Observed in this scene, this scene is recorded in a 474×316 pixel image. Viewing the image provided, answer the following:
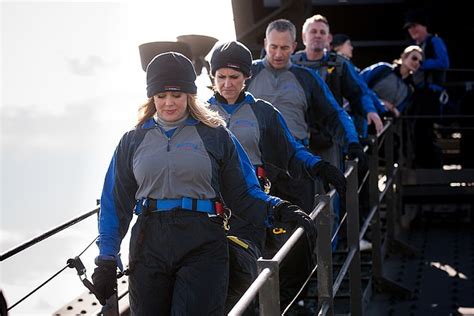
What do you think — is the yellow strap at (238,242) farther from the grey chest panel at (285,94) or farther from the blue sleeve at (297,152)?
the grey chest panel at (285,94)

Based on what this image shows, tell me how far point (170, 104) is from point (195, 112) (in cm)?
13

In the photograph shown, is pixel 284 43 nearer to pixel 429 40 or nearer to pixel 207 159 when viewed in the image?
pixel 207 159

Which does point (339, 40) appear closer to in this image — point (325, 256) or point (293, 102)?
point (293, 102)

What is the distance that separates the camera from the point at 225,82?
5781 mm

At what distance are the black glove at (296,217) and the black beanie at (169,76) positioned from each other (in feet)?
2.08

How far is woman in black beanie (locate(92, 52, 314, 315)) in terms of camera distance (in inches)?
187

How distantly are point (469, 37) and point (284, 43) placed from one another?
24.6 ft

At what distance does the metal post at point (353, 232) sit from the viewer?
6.71 m

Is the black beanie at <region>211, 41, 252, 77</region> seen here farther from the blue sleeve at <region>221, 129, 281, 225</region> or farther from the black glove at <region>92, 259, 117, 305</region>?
the black glove at <region>92, 259, 117, 305</region>

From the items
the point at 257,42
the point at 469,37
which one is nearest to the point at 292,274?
the point at 257,42

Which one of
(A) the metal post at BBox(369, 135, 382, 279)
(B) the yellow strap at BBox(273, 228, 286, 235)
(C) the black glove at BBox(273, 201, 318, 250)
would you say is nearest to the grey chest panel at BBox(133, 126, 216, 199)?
(C) the black glove at BBox(273, 201, 318, 250)

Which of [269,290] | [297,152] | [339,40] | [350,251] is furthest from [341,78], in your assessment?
[269,290]

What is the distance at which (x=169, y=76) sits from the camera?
Result: 4789 millimetres

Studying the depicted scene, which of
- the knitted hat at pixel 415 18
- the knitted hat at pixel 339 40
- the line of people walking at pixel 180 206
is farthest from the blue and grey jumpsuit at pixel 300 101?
the knitted hat at pixel 415 18
